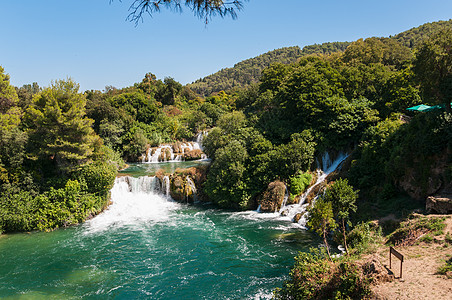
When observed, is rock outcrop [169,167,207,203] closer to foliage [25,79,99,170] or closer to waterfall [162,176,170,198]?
waterfall [162,176,170,198]

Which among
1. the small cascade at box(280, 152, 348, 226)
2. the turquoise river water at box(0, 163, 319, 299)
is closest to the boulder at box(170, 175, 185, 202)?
the turquoise river water at box(0, 163, 319, 299)

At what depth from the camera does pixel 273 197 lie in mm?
20422

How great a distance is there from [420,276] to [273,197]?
39.3 feet

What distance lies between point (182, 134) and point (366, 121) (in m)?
29.6

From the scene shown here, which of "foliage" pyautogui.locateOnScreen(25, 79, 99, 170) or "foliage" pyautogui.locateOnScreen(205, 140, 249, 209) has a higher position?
"foliage" pyautogui.locateOnScreen(25, 79, 99, 170)

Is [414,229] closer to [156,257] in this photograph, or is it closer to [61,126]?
[156,257]

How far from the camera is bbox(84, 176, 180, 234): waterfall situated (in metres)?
19.5

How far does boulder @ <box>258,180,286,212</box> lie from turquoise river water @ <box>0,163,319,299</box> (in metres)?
0.76

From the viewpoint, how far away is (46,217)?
60.5 ft

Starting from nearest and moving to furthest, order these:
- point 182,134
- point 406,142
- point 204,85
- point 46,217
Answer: point 406,142
point 46,217
point 182,134
point 204,85

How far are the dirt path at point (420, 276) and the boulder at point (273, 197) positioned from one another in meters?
9.52

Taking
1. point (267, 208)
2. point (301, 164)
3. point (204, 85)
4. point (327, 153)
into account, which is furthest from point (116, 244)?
point (204, 85)

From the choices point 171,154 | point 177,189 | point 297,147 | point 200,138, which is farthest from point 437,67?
point 200,138

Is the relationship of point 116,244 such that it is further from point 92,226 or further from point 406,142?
point 406,142
